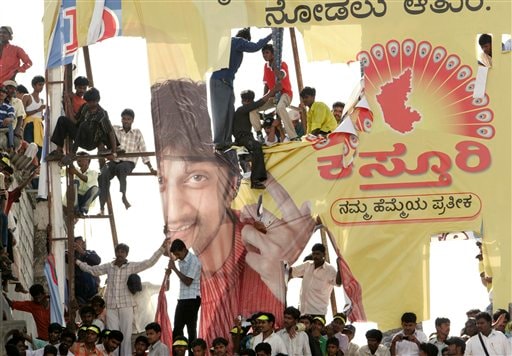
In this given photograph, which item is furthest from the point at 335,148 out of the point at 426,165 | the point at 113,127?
the point at 113,127

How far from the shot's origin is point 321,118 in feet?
105

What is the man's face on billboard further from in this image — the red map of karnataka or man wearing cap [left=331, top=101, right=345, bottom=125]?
the red map of karnataka

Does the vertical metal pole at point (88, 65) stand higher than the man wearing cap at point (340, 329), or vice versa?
the vertical metal pole at point (88, 65)

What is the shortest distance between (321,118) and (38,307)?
15.5 feet

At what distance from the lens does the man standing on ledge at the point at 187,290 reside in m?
31.2

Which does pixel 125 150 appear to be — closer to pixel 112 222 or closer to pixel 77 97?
pixel 77 97

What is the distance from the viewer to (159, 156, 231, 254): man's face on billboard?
3197 centimetres

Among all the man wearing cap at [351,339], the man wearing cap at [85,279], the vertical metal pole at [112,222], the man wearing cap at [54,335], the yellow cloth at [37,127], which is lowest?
the man wearing cap at [351,339]

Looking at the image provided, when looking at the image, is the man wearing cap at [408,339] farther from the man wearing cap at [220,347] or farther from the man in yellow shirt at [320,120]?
the man in yellow shirt at [320,120]

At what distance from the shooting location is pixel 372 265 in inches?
1249

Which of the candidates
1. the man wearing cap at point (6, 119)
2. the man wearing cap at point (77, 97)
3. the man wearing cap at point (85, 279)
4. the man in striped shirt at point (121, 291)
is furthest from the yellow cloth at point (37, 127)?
the man in striped shirt at point (121, 291)

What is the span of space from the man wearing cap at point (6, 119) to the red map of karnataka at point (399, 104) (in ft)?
18.7

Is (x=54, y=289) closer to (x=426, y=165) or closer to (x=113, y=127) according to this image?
(x=113, y=127)

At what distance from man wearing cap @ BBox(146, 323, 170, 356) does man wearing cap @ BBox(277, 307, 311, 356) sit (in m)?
1.30
